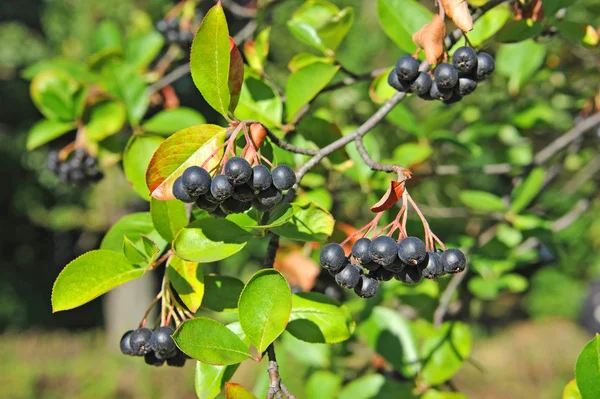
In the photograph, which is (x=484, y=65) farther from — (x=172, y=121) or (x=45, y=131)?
(x=45, y=131)

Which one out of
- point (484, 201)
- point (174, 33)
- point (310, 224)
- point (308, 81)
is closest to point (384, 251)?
point (310, 224)

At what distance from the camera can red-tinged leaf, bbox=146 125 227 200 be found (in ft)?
2.74

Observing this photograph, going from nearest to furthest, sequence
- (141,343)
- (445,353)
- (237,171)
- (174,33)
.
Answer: (237,171) → (141,343) → (445,353) → (174,33)

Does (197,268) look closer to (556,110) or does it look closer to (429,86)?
(429,86)

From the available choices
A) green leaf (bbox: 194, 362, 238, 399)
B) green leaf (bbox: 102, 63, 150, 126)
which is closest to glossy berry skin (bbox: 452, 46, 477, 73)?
green leaf (bbox: 194, 362, 238, 399)

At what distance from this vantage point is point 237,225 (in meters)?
0.89

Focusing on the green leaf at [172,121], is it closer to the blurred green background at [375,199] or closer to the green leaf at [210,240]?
the blurred green background at [375,199]

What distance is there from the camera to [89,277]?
889 mm

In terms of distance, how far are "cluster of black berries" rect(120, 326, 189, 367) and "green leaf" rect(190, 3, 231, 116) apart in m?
0.36

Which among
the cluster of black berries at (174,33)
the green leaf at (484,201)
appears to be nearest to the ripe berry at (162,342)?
the green leaf at (484,201)

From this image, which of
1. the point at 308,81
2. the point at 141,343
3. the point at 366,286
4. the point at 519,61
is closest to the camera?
the point at 366,286

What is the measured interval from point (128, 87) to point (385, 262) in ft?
3.44

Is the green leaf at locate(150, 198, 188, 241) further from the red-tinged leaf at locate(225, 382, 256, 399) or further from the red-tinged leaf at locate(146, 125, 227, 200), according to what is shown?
the red-tinged leaf at locate(225, 382, 256, 399)

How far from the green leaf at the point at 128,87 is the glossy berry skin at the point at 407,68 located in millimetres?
865
